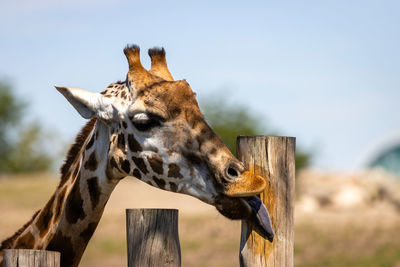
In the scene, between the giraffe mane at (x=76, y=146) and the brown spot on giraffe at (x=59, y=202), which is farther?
the giraffe mane at (x=76, y=146)

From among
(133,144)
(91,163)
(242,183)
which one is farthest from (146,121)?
(242,183)

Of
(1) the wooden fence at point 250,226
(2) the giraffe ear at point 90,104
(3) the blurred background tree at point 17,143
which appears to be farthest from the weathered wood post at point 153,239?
(3) the blurred background tree at point 17,143

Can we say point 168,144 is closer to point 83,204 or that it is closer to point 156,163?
point 156,163

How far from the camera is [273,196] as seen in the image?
3.77 meters

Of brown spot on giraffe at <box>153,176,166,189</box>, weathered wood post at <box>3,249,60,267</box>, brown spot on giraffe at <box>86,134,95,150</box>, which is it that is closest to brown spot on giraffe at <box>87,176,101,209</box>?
brown spot on giraffe at <box>86,134,95,150</box>

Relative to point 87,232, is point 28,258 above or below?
→ below

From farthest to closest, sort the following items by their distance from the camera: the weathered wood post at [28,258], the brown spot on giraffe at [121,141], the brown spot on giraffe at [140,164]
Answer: the brown spot on giraffe at [121,141] < the brown spot on giraffe at [140,164] < the weathered wood post at [28,258]

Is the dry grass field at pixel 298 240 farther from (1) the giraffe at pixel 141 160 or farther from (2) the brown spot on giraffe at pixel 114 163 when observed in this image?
(2) the brown spot on giraffe at pixel 114 163

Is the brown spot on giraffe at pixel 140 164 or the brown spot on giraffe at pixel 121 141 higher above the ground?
the brown spot on giraffe at pixel 121 141

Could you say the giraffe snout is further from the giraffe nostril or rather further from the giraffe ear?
the giraffe ear

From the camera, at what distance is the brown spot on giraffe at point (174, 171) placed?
397 cm

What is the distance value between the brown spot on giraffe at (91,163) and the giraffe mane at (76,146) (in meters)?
0.44

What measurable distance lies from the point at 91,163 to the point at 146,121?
25.1 inches

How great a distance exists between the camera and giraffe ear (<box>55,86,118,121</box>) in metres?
4.23
